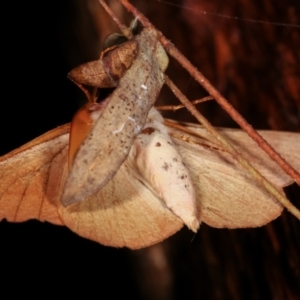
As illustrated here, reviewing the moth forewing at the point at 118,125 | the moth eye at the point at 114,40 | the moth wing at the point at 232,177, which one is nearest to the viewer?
the moth forewing at the point at 118,125

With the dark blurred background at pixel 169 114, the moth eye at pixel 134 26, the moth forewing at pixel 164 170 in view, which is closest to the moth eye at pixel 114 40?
the moth eye at pixel 134 26

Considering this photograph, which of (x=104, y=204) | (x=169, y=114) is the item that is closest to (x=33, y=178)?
(x=104, y=204)

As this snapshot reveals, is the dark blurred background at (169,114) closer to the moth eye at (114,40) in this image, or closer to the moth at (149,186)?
the moth at (149,186)

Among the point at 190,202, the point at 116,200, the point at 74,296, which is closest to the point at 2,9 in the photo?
the point at 74,296

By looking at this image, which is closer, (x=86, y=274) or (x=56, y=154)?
(x=56, y=154)

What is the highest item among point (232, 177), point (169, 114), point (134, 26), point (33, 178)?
point (134, 26)

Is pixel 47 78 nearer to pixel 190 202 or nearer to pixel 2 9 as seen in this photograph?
pixel 2 9

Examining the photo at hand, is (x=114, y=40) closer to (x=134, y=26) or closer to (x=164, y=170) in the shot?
(x=134, y=26)
